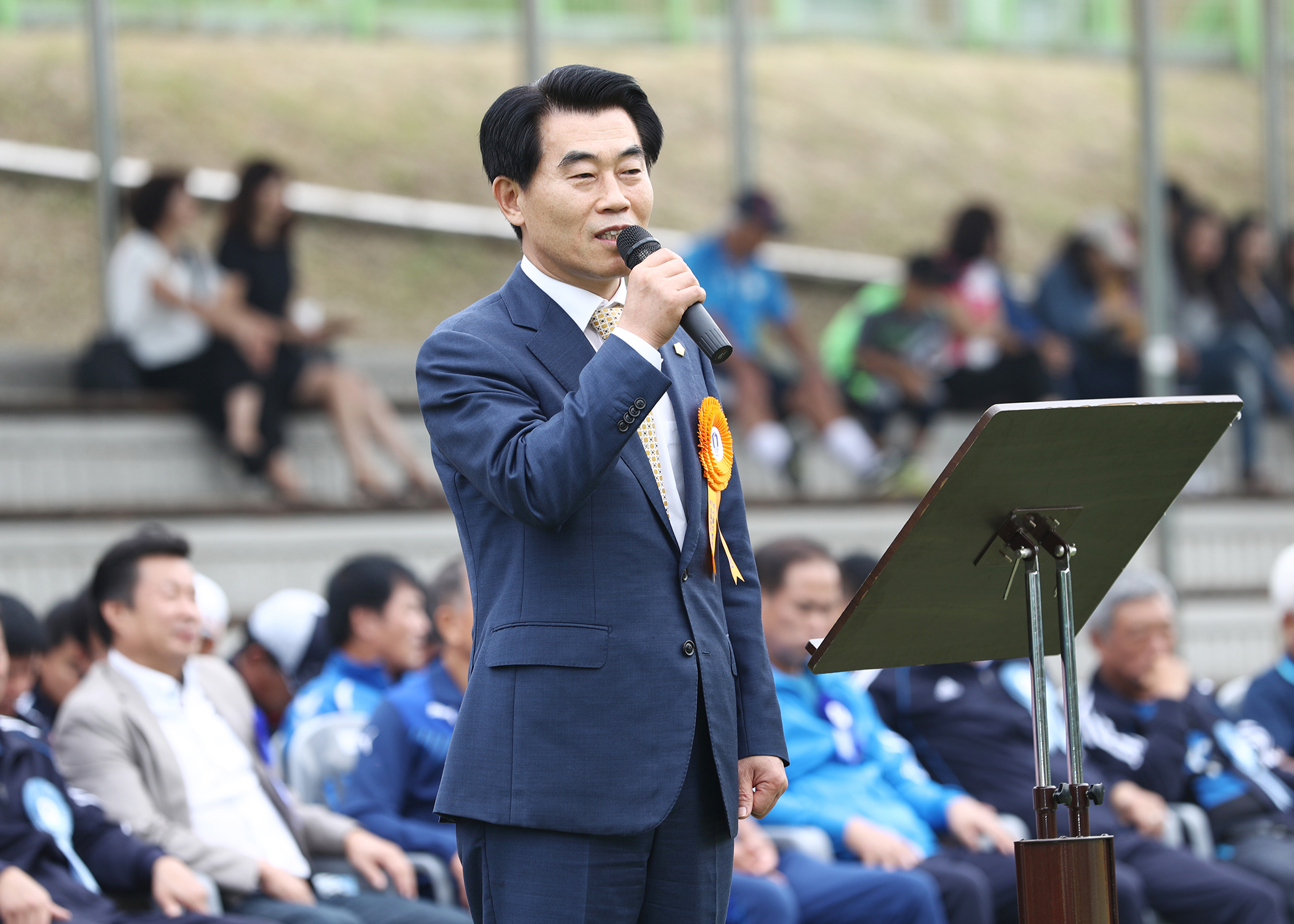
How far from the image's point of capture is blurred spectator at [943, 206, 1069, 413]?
809cm

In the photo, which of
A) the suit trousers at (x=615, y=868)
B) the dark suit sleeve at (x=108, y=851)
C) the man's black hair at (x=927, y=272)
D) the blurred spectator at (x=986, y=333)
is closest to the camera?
the suit trousers at (x=615, y=868)

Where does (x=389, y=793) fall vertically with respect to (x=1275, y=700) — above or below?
below

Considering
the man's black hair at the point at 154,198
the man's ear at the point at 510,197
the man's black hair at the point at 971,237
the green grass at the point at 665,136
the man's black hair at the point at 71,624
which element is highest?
the green grass at the point at 665,136

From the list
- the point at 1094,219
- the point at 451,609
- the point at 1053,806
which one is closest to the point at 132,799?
the point at 451,609

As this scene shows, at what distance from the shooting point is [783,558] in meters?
4.52

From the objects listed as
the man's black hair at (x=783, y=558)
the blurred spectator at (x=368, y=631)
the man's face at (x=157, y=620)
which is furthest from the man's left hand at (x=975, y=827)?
the man's face at (x=157, y=620)

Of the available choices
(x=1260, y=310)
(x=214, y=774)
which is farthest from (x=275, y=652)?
(x=1260, y=310)

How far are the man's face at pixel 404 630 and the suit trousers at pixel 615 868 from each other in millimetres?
2569

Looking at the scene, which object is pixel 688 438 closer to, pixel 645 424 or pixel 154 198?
pixel 645 424

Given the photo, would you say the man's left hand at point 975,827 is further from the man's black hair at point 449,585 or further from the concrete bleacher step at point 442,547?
the concrete bleacher step at point 442,547

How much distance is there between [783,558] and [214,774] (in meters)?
1.54

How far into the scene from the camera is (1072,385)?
8344 millimetres

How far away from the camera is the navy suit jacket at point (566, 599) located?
2.03 meters

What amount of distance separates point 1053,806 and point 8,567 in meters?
4.40
